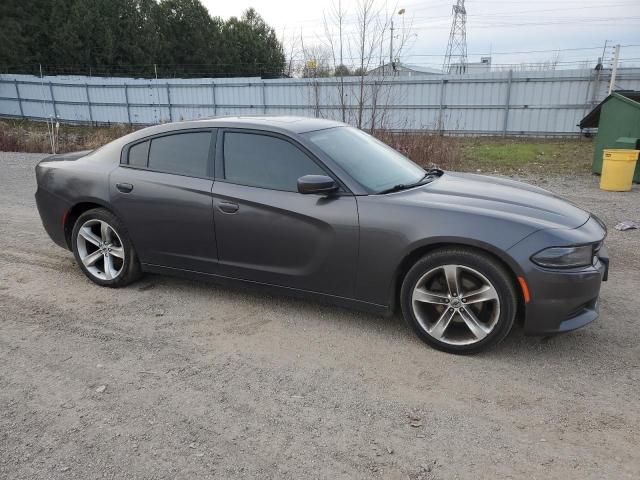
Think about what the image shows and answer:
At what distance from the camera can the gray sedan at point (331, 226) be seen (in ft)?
10.7

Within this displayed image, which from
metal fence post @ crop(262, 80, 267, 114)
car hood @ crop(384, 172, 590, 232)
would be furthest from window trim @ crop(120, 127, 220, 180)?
metal fence post @ crop(262, 80, 267, 114)

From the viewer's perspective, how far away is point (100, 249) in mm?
4695

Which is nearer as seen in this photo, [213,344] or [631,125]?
[213,344]

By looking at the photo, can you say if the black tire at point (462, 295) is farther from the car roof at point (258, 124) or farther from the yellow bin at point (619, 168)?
the yellow bin at point (619, 168)

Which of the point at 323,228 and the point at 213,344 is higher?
the point at 323,228

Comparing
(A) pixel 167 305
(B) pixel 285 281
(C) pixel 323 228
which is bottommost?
(A) pixel 167 305

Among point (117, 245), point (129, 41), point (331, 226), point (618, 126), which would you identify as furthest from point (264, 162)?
point (129, 41)

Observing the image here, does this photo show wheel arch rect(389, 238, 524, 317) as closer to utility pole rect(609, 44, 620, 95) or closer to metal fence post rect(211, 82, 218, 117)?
utility pole rect(609, 44, 620, 95)

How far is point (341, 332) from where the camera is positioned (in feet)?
12.5

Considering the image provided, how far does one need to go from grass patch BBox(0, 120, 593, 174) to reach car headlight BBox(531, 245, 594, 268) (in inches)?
335

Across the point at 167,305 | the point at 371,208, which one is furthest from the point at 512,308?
the point at 167,305

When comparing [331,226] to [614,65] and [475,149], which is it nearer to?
[475,149]

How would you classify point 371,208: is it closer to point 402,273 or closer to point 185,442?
point 402,273

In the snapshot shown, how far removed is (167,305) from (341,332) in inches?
62.6
